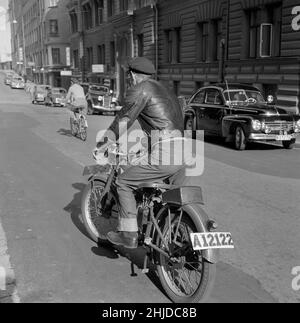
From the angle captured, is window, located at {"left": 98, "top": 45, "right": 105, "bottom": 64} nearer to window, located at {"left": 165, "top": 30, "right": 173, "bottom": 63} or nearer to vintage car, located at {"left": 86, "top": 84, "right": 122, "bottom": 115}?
window, located at {"left": 165, "top": 30, "right": 173, "bottom": 63}

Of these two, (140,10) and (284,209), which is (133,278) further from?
(140,10)

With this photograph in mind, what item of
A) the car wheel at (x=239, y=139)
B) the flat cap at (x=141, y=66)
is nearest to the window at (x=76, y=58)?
the car wheel at (x=239, y=139)

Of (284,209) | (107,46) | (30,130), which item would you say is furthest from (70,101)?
(107,46)

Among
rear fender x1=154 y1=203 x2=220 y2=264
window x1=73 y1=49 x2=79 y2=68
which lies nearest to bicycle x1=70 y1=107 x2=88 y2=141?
rear fender x1=154 y1=203 x2=220 y2=264

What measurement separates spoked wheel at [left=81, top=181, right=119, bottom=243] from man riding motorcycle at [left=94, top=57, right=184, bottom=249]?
2.41 feet

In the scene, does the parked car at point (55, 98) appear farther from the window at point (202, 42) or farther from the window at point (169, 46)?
the window at point (202, 42)

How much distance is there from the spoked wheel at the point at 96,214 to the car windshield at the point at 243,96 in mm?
9600

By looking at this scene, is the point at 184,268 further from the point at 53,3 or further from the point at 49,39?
the point at 53,3

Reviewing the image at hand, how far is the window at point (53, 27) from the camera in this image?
71.8 metres

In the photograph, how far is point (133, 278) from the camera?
4.34 metres

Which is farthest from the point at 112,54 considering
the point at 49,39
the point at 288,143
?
the point at 288,143

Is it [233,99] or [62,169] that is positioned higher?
[233,99]

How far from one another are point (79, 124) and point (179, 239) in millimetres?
11315
